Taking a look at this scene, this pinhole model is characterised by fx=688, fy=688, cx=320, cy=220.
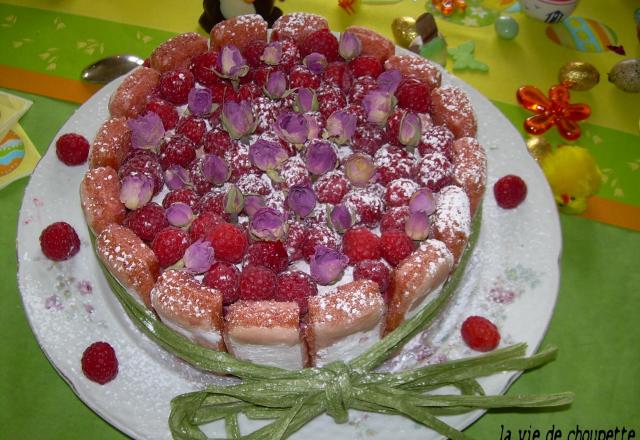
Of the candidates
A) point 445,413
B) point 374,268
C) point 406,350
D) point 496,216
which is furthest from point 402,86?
point 445,413

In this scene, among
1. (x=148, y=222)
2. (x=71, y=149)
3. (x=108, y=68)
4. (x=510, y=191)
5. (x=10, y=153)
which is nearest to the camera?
(x=148, y=222)

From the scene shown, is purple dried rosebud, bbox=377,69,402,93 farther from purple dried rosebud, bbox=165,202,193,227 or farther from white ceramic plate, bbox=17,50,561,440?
purple dried rosebud, bbox=165,202,193,227

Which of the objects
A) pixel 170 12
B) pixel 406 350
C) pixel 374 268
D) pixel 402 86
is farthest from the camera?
pixel 170 12

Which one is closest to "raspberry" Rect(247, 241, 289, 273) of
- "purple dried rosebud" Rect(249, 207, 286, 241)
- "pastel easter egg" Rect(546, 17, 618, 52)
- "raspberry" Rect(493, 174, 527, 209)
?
"purple dried rosebud" Rect(249, 207, 286, 241)

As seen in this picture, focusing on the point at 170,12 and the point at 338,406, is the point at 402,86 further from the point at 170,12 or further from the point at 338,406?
the point at 170,12

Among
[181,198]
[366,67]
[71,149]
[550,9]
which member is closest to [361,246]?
[181,198]

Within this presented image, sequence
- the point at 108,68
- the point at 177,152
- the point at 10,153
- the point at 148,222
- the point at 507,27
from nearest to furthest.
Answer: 1. the point at 148,222
2. the point at 177,152
3. the point at 10,153
4. the point at 108,68
5. the point at 507,27

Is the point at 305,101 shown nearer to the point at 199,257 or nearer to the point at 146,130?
the point at 146,130
